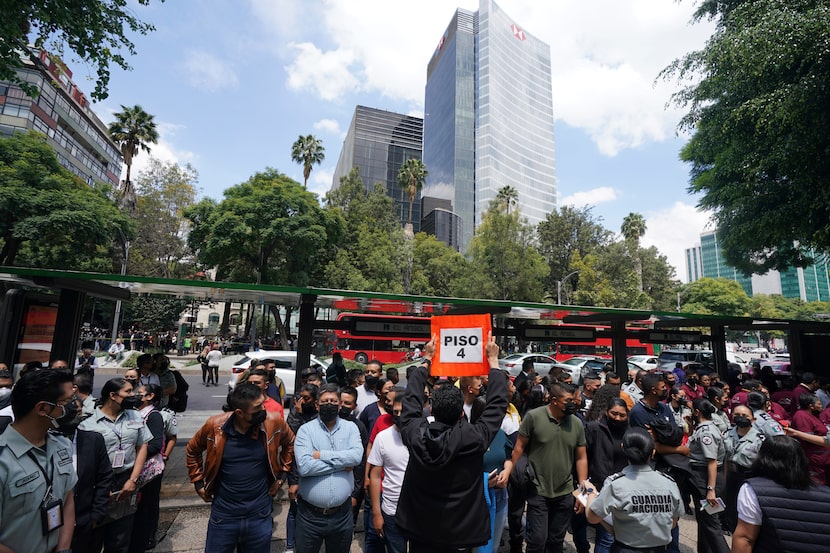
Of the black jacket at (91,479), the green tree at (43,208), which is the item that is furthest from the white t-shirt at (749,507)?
the green tree at (43,208)

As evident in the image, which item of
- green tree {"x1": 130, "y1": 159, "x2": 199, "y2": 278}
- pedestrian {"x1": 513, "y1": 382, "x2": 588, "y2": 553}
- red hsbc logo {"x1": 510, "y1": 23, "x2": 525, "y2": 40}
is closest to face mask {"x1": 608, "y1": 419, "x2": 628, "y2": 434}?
pedestrian {"x1": 513, "y1": 382, "x2": 588, "y2": 553}

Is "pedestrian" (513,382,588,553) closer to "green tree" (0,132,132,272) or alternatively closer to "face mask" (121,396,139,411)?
"face mask" (121,396,139,411)

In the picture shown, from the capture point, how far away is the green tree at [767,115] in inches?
408

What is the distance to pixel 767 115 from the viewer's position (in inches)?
444

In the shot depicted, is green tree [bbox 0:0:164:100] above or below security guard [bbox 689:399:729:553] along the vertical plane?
above

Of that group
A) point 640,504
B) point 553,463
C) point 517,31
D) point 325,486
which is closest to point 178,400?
point 325,486

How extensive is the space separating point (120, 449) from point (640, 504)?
4121 mm

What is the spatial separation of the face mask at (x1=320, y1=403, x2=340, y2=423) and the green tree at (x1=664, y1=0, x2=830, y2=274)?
13.3 meters

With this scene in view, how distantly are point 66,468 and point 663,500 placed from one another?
3.72m

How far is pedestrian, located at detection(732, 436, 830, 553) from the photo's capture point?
2.32m

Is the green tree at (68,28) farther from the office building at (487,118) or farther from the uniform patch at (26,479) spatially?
the office building at (487,118)

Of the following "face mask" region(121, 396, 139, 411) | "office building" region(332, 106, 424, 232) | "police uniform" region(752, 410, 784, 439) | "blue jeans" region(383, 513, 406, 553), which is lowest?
"blue jeans" region(383, 513, 406, 553)

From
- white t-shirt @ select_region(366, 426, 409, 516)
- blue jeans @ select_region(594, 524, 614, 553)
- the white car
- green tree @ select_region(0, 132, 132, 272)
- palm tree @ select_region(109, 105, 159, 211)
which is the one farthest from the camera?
palm tree @ select_region(109, 105, 159, 211)

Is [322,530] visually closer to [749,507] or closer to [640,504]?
[640,504]
